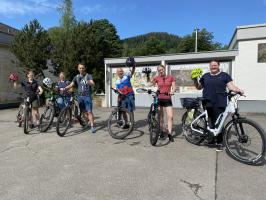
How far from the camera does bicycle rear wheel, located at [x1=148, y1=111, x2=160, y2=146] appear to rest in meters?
6.10

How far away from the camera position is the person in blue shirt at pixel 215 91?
5711 mm

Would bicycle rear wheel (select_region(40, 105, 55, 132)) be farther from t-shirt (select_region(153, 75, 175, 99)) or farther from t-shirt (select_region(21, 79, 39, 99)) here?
t-shirt (select_region(153, 75, 175, 99))

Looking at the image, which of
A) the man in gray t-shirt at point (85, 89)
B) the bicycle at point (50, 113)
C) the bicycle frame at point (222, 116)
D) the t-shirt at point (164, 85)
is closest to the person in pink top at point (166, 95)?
the t-shirt at point (164, 85)

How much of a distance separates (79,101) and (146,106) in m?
7.35

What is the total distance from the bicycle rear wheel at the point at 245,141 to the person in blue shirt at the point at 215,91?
20.3 inches

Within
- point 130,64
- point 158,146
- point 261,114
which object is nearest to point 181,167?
point 158,146

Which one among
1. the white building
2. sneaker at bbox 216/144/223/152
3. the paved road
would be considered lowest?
the paved road

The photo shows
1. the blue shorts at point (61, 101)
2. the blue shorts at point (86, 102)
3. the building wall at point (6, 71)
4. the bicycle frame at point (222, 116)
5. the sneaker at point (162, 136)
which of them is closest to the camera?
the bicycle frame at point (222, 116)

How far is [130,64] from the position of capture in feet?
24.1

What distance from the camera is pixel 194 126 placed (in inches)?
243

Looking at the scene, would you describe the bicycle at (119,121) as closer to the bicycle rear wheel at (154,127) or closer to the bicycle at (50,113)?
the bicycle rear wheel at (154,127)

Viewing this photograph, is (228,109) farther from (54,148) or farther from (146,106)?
(146,106)

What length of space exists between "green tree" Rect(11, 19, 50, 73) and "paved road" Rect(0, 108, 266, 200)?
10.8m

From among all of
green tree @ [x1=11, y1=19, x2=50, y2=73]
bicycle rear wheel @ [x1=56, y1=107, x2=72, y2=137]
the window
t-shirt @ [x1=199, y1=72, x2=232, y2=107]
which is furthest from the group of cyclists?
green tree @ [x1=11, y1=19, x2=50, y2=73]
